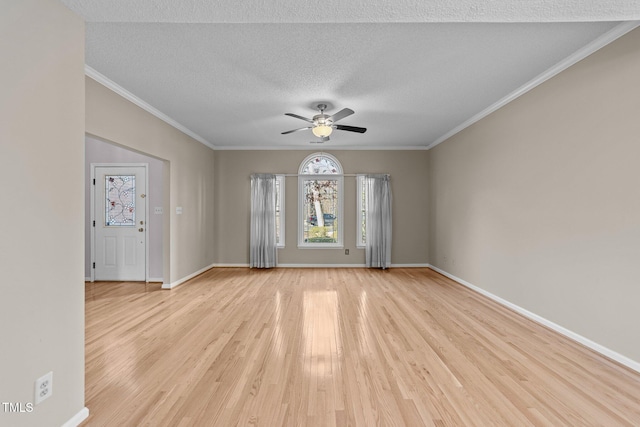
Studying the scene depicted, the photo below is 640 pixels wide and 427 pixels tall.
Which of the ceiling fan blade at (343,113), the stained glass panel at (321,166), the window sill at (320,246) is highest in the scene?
the ceiling fan blade at (343,113)

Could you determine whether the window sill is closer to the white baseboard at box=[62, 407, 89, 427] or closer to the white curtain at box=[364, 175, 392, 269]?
the white curtain at box=[364, 175, 392, 269]

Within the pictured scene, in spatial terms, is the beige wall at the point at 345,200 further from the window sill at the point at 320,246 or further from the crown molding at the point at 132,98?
the crown molding at the point at 132,98

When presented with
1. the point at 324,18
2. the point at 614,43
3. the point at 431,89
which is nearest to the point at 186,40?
the point at 324,18

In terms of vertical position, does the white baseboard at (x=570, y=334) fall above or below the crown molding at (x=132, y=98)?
below

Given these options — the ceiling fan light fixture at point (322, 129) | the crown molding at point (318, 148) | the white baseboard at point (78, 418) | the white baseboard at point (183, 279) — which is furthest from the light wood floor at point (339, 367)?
the crown molding at point (318, 148)

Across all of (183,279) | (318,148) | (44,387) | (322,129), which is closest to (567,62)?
(322,129)

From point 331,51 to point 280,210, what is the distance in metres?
4.36

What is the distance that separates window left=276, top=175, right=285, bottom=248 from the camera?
6675 mm

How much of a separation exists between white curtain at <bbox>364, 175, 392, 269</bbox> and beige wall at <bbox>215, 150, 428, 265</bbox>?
0.23 meters

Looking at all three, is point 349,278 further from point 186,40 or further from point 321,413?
point 186,40

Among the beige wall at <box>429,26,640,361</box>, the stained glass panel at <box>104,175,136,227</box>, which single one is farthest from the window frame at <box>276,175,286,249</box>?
the beige wall at <box>429,26,640,361</box>

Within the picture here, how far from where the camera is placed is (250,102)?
3943mm

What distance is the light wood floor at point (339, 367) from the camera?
184cm

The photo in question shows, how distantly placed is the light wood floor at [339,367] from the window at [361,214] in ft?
8.56
